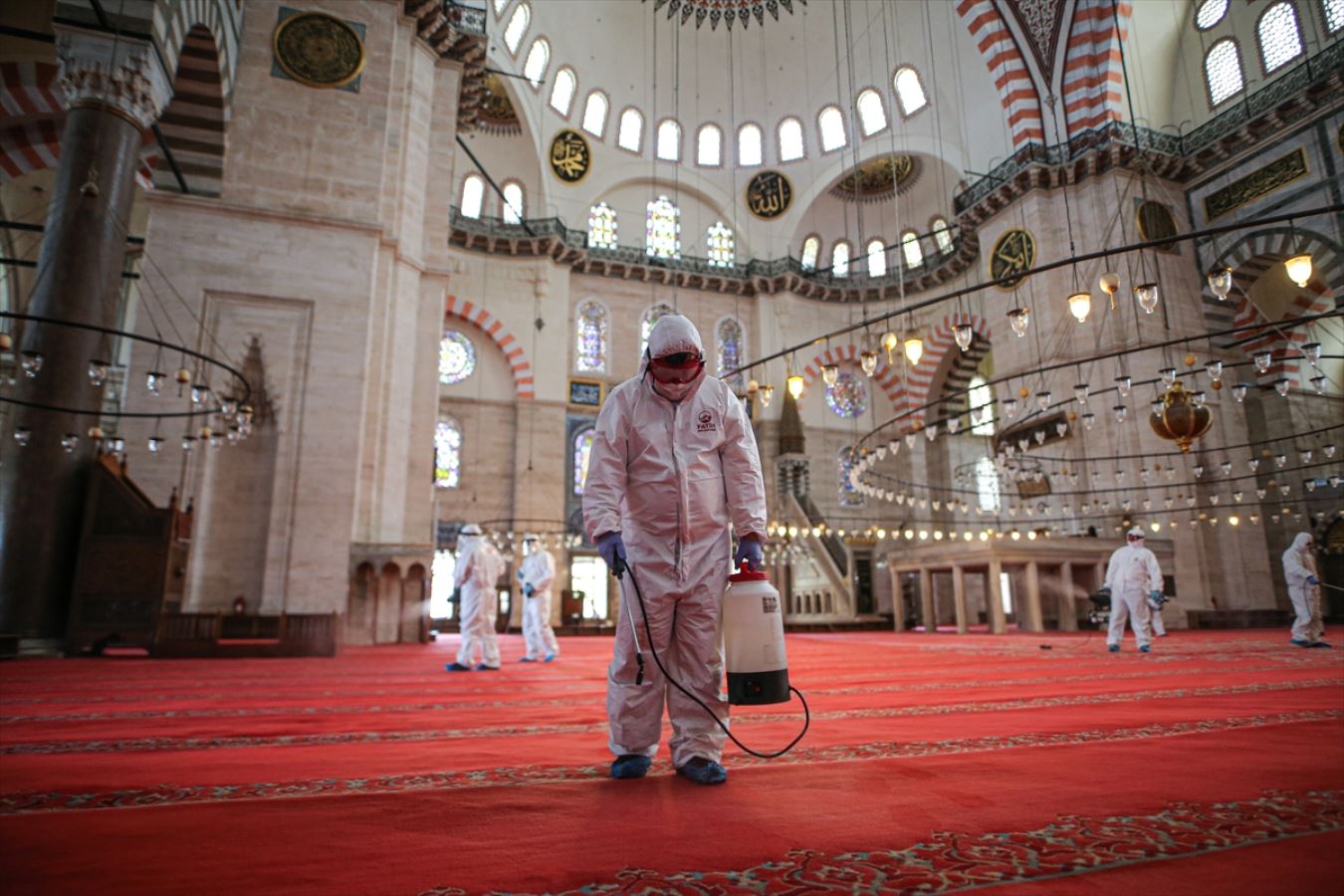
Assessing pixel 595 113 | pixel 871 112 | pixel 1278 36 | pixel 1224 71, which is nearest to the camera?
pixel 1278 36

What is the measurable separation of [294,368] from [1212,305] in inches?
656

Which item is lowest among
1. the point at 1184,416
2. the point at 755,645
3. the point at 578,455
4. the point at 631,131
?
the point at 755,645

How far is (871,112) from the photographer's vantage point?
2045cm

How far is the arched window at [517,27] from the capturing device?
1747cm

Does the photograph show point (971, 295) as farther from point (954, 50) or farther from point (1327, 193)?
point (1327, 193)

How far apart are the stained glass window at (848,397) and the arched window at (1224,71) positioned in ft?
32.8

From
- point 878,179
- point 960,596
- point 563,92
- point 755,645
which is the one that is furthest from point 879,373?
point 755,645

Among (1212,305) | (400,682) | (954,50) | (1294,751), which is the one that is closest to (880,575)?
(1212,305)

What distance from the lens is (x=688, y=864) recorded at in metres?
1.40

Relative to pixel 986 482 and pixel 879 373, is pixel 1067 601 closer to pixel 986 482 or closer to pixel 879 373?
pixel 986 482

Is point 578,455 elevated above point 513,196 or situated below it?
below

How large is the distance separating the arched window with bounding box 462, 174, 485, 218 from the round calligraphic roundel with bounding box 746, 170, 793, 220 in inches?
287

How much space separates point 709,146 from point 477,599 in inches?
709

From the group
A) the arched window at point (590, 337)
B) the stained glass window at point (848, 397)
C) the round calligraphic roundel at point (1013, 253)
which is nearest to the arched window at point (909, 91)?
the round calligraphic roundel at point (1013, 253)
